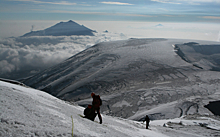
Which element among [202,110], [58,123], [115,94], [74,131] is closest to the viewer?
[74,131]

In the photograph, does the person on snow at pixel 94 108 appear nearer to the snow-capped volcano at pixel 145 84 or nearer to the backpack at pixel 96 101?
the backpack at pixel 96 101

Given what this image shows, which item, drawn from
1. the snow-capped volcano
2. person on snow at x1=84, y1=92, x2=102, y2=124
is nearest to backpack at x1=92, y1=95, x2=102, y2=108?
person on snow at x1=84, y1=92, x2=102, y2=124

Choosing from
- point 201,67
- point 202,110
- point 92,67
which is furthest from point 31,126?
point 201,67

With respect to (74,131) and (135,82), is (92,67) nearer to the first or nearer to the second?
(135,82)

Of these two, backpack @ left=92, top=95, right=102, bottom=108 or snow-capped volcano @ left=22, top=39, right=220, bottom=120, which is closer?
backpack @ left=92, top=95, right=102, bottom=108

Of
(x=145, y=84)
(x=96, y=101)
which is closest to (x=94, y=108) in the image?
(x=96, y=101)

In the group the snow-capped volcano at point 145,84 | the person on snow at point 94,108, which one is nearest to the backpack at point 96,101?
the person on snow at point 94,108

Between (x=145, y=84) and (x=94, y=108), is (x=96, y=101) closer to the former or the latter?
(x=94, y=108)

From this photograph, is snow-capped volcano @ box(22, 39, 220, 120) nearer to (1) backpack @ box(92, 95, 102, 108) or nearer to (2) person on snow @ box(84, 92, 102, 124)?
(2) person on snow @ box(84, 92, 102, 124)
